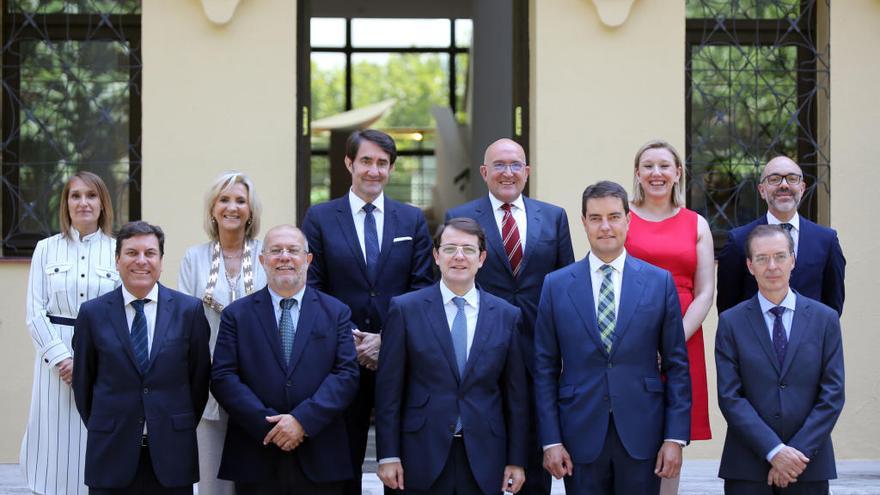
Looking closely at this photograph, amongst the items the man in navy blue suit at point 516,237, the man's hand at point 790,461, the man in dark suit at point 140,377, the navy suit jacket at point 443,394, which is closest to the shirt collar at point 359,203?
the man in navy blue suit at point 516,237

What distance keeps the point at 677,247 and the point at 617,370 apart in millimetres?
777

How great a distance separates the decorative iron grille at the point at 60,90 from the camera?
675 cm

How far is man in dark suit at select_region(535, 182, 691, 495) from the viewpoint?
13.7ft

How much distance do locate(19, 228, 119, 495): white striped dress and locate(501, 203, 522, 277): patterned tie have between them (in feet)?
5.39

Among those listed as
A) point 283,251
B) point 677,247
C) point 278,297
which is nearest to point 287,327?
point 278,297

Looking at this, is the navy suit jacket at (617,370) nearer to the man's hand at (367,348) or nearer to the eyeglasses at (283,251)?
the man's hand at (367,348)

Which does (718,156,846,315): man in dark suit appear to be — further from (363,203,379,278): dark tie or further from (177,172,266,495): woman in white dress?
(177,172,266,495): woman in white dress

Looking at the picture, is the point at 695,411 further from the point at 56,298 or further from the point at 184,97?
the point at 184,97

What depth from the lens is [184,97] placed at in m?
6.52

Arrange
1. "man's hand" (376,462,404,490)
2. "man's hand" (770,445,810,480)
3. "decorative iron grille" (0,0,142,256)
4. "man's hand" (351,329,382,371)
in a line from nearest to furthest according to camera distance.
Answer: "man's hand" (770,445,810,480) < "man's hand" (376,462,404,490) < "man's hand" (351,329,382,371) < "decorative iron grille" (0,0,142,256)

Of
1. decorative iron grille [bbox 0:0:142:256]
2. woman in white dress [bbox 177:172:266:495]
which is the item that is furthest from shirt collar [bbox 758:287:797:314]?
decorative iron grille [bbox 0:0:142:256]

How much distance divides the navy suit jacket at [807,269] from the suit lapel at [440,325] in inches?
54.3

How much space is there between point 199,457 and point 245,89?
254 cm

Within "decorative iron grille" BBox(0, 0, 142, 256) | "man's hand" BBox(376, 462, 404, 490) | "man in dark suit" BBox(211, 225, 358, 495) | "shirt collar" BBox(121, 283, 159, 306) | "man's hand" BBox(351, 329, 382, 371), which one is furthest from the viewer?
"decorative iron grille" BBox(0, 0, 142, 256)
